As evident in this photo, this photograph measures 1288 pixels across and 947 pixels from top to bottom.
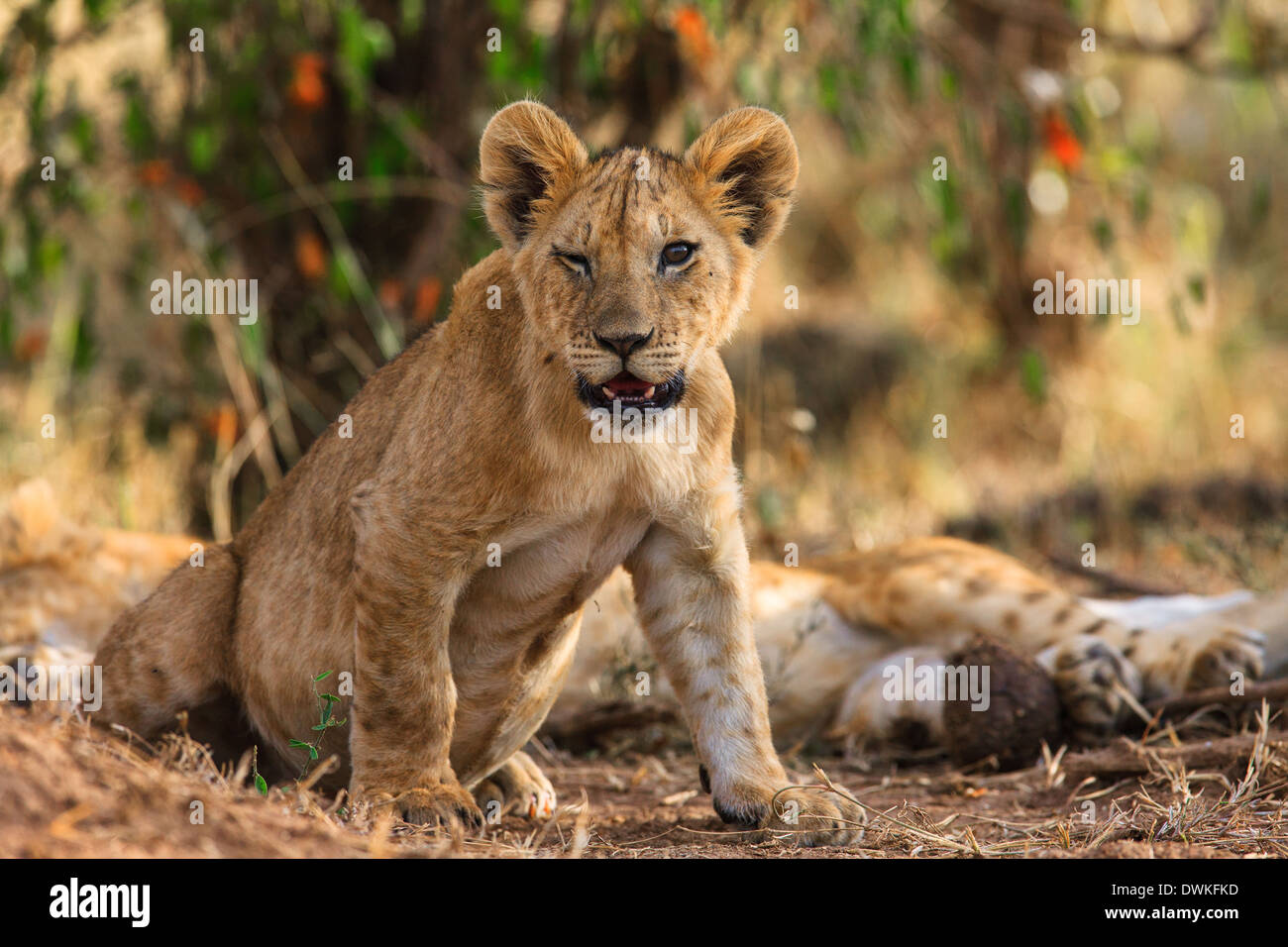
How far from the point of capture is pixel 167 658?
4.55m

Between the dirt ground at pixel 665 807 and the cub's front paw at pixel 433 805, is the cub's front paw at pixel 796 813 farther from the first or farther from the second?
the cub's front paw at pixel 433 805

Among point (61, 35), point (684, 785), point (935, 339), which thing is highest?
point (61, 35)

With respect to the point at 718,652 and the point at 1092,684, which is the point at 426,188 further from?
the point at 718,652

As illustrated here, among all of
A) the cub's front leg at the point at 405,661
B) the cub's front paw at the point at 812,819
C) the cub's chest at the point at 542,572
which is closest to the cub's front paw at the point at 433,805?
the cub's front leg at the point at 405,661

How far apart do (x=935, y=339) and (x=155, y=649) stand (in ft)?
33.2

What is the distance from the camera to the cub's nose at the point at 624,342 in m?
3.52

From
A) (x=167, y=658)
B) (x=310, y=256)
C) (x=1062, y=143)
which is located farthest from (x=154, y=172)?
(x=1062, y=143)

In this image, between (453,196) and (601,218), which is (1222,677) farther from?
(453,196)

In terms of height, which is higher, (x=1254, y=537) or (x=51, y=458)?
(x=51, y=458)

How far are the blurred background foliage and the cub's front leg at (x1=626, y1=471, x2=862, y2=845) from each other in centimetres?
287

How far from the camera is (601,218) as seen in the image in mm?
3723

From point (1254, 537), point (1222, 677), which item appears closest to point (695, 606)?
point (1222, 677)

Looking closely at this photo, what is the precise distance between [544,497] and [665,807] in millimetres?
1448
